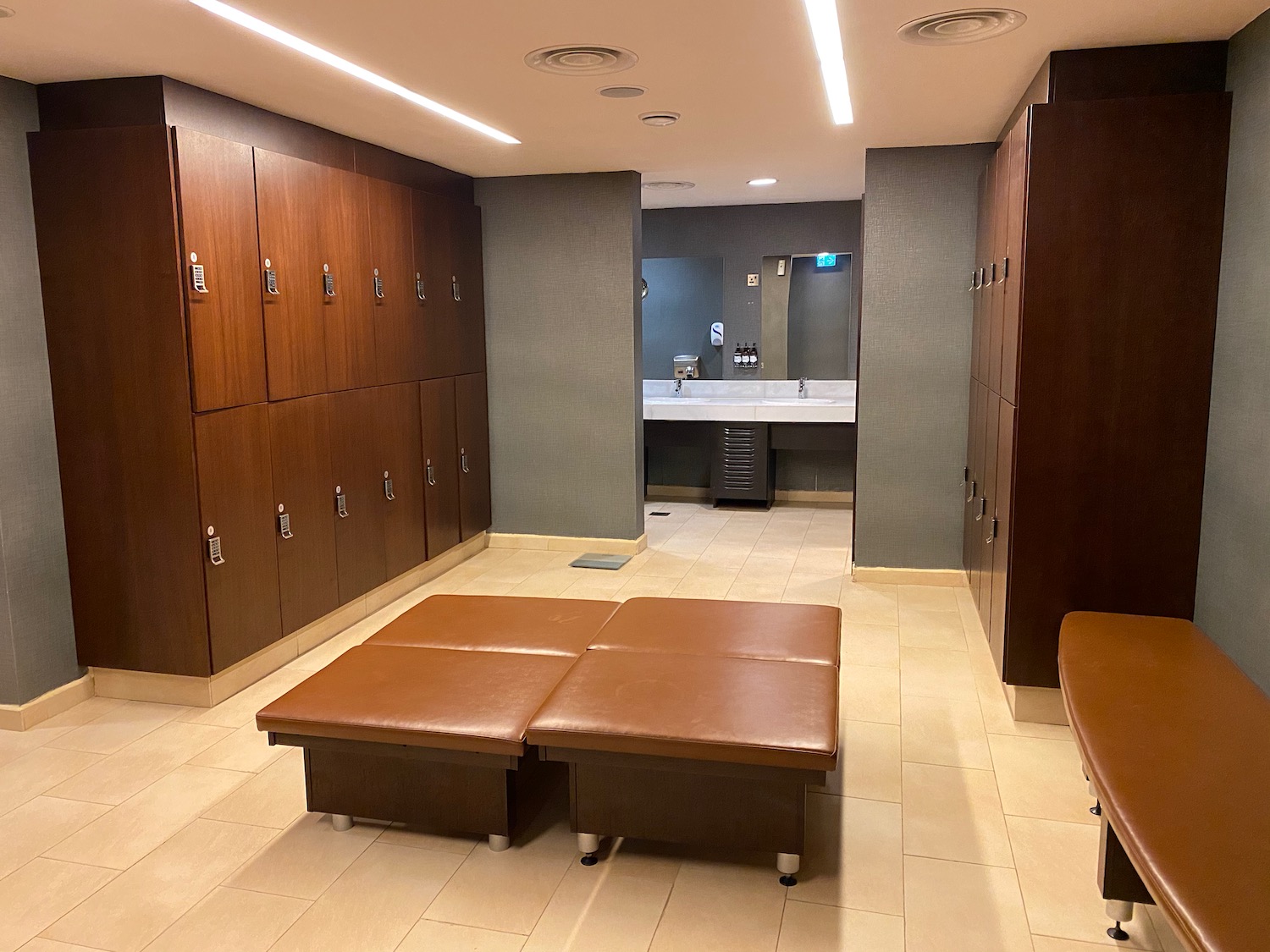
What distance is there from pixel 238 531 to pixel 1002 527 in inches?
120

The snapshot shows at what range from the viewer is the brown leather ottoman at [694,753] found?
7.91ft

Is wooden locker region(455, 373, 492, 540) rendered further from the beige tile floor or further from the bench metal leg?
the bench metal leg

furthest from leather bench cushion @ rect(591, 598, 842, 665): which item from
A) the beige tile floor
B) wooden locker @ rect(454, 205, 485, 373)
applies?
wooden locker @ rect(454, 205, 485, 373)

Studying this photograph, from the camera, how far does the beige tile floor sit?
2.38 m

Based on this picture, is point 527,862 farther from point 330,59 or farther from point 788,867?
point 330,59

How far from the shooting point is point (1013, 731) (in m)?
3.51

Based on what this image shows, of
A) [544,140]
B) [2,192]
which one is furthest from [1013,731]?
[2,192]

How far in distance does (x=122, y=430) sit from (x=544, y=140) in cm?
244

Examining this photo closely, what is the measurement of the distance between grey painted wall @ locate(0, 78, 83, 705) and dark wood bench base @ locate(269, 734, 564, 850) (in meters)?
1.55

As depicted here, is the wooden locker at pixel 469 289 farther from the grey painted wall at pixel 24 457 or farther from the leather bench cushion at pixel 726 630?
the leather bench cushion at pixel 726 630

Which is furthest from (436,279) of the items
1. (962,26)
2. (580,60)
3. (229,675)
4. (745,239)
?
(962,26)

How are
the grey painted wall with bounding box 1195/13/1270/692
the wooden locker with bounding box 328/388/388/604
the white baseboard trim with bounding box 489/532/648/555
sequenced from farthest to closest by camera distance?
the white baseboard trim with bounding box 489/532/648/555
the wooden locker with bounding box 328/388/388/604
the grey painted wall with bounding box 1195/13/1270/692

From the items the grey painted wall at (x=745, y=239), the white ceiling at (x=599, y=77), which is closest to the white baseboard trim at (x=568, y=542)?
the grey painted wall at (x=745, y=239)

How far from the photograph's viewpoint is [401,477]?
17.0ft
